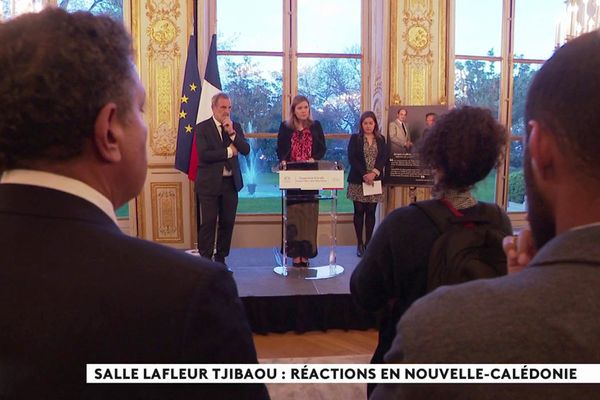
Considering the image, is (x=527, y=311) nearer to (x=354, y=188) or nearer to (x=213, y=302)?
(x=213, y=302)

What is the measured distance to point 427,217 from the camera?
1379 mm

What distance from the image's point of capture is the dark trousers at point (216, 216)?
4.26m

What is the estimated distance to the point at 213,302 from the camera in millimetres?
597

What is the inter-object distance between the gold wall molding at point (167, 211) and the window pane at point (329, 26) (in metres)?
2.31

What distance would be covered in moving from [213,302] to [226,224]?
3.78 metres

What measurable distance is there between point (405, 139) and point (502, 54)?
2132 mm

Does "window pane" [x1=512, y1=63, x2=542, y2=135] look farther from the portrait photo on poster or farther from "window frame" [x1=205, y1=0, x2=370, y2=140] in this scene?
"window frame" [x1=205, y1=0, x2=370, y2=140]

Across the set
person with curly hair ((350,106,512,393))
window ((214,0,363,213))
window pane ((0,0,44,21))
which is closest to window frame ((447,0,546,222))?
window ((214,0,363,213))

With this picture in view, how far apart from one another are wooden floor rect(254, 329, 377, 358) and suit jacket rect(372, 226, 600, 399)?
272 cm

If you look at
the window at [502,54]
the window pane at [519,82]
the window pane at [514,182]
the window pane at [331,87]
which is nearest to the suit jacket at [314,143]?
the window pane at [331,87]

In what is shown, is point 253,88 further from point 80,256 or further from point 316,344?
point 80,256

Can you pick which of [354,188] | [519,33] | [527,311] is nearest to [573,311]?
[527,311]

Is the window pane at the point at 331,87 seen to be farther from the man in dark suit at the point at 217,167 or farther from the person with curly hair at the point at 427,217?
the person with curly hair at the point at 427,217

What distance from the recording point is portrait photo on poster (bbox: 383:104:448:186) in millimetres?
5168
